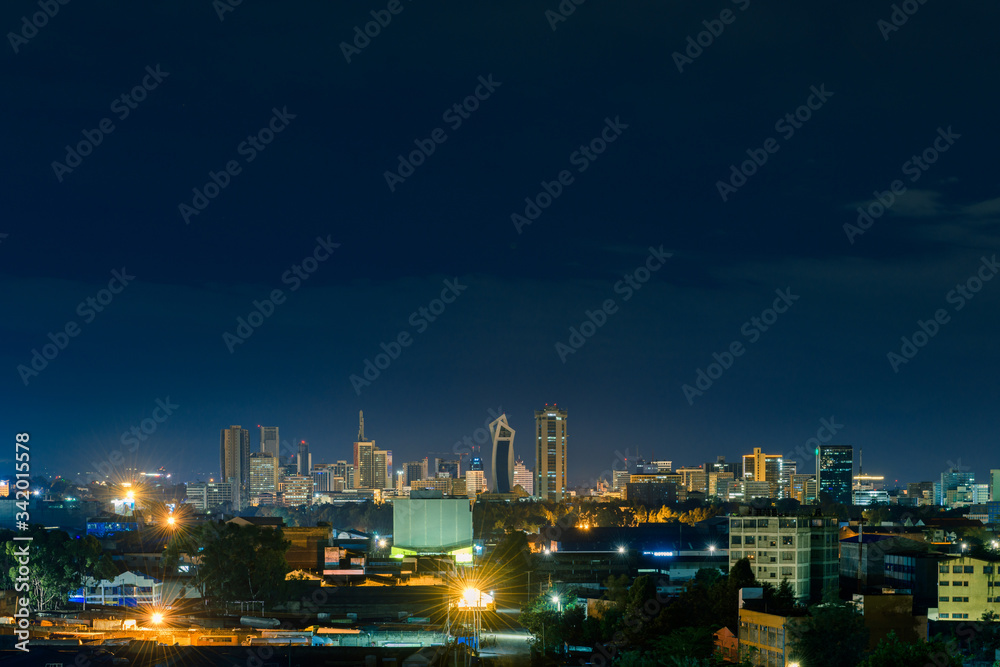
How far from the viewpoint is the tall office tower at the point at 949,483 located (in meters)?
138

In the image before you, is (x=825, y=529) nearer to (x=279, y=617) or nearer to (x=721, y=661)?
(x=721, y=661)

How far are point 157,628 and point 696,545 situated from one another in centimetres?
3091

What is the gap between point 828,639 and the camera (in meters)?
22.7

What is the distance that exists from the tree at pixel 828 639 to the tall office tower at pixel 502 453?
9386 cm

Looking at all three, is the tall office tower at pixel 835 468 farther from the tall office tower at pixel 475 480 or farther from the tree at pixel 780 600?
the tree at pixel 780 600

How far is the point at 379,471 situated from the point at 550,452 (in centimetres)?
6004

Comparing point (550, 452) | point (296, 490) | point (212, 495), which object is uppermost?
point (550, 452)

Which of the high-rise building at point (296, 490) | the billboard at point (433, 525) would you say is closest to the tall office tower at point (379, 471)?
the high-rise building at point (296, 490)

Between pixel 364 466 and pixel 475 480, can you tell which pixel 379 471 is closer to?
pixel 364 466

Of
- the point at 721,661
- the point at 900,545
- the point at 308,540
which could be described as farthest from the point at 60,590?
the point at 900,545

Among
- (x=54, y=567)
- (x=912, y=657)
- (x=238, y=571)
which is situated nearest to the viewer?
(x=912, y=657)

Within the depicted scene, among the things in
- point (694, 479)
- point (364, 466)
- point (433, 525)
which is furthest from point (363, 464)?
point (433, 525)

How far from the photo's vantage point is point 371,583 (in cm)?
3944

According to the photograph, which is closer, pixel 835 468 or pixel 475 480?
pixel 835 468
